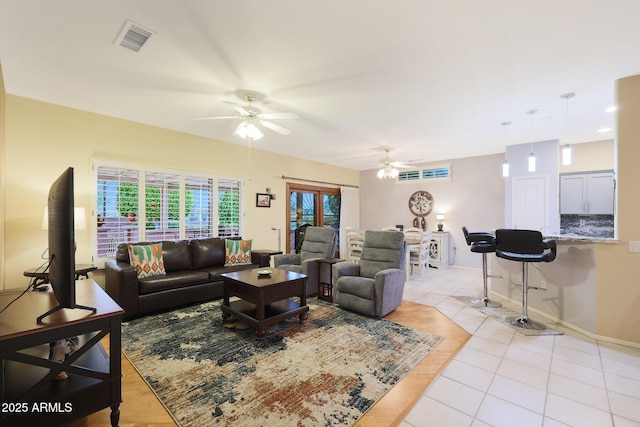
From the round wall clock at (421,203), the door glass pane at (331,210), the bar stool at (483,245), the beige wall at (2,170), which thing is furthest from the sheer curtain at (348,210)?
the beige wall at (2,170)

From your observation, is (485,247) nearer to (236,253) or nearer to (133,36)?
(236,253)

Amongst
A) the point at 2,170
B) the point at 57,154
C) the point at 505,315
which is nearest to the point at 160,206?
the point at 57,154

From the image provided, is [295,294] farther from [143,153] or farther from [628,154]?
[628,154]

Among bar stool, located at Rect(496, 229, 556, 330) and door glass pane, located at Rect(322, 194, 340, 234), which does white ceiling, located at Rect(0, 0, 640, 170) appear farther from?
door glass pane, located at Rect(322, 194, 340, 234)

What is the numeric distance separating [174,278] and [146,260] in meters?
0.46

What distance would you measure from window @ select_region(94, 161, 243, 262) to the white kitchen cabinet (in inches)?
255

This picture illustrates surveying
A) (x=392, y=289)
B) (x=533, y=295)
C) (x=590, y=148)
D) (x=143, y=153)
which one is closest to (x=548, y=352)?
(x=533, y=295)

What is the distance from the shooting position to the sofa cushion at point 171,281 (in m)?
3.51

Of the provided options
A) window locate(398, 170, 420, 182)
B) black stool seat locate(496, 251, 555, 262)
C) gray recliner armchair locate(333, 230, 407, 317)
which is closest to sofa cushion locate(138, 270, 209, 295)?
gray recliner armchair locate(333, 230, 407, 317)

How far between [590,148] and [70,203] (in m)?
7.77

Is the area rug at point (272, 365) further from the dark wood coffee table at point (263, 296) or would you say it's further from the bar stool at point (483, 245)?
the bar stool at point (483, 245)

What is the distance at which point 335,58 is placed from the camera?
100 inches

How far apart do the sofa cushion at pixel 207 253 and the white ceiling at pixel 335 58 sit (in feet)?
6.39

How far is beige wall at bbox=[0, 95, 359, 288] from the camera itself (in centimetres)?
336
